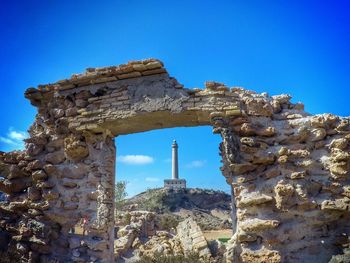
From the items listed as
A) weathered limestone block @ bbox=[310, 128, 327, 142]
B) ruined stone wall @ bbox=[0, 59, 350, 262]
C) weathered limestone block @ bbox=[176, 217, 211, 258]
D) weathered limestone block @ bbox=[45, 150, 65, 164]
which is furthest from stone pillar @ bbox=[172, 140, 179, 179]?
weathered limestone block @ bbox=[310, 128, 327, 142]

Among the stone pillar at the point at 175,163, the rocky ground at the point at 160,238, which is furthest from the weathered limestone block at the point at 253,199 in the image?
the stone pillar at the point at 175,163

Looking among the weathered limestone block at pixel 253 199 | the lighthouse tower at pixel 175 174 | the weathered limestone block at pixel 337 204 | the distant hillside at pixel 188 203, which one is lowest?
the weathered limestone block at pixel 337 204

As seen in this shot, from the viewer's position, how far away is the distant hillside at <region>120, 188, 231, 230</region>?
90.6 ft

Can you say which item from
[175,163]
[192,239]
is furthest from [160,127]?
[175,163]

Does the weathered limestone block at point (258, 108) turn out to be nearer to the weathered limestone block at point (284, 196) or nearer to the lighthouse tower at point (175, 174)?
the weathered limestone block at point (284, 196)

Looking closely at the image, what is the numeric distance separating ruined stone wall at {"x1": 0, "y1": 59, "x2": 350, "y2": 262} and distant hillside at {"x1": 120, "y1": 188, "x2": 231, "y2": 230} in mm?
20851

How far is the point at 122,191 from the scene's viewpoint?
25172 mm

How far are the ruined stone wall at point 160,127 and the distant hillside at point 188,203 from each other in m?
20.9

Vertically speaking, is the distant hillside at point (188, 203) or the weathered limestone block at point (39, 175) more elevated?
the distant hillside at point (188, 203)

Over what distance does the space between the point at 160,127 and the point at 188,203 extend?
26.6 meters

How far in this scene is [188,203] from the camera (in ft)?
101

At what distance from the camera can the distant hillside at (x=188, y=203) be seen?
2761 cm

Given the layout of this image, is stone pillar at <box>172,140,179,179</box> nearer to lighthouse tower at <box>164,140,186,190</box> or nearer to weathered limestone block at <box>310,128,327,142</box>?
lighthouse tower at <box>164,140,186,190</box>

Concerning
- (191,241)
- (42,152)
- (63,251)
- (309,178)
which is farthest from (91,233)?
(191,241)
